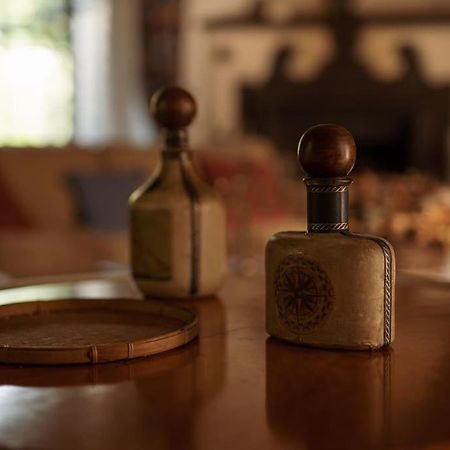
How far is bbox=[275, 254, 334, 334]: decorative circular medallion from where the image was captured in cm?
89

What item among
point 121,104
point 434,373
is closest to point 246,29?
point 121,104

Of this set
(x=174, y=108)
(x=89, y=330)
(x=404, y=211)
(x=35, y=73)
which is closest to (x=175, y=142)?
(x=174, y=108)

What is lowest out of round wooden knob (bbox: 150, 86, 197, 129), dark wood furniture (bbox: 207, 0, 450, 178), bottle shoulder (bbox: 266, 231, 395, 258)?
bottle shoulder (bbox: 266, 231, 395, 258)

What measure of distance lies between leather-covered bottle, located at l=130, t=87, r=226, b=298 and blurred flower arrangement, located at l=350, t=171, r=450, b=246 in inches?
84.5

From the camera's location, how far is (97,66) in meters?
6.05

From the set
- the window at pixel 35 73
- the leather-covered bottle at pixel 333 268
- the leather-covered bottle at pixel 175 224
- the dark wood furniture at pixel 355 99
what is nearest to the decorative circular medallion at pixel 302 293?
the leather-covered bottle at pixel 333 268

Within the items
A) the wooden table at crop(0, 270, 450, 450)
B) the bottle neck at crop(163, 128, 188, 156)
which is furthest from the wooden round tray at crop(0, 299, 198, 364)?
the bottle neck at crop(163, 128, 188, 156)

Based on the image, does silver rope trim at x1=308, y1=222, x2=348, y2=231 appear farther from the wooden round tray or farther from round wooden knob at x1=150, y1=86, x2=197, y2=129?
round wooden knob at x1=150, y1=86, x2=197, y2=129

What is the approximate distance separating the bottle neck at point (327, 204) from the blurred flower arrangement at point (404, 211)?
2.38 metres

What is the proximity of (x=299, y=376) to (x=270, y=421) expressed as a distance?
14cm

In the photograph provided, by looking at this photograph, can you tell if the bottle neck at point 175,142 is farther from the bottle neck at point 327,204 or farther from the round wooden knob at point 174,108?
the bottle neck at point 327,204

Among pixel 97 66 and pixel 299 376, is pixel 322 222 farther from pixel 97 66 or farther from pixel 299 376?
pixel 97 66

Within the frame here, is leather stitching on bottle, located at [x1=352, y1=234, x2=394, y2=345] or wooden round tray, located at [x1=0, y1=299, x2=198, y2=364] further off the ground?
leather stitching on bottle, located at [x1=352, y1=234, x2=394, y2=345]

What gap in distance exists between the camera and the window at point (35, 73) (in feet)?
19.4
